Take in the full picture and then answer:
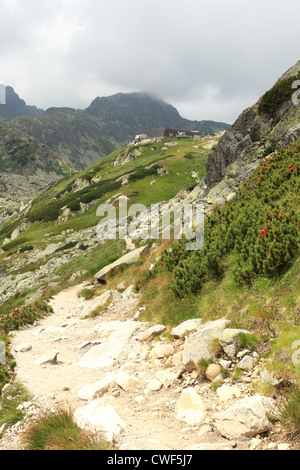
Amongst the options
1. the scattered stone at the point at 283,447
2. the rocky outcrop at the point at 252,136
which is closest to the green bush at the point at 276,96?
the rocky outcrop at the point at 252,136

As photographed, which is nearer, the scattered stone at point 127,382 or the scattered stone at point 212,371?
the scattered stone at point 212,371

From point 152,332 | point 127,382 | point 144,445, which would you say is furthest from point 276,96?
point 144,445

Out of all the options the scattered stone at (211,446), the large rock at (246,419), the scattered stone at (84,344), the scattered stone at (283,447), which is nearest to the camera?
the scattered stone at (283,447)

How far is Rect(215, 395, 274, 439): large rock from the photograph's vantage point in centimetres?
437

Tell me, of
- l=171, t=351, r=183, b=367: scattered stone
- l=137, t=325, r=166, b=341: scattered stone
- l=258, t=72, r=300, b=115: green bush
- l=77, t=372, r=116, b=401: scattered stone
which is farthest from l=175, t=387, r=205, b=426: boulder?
l=258, t=72, r=300, b=115: green bush

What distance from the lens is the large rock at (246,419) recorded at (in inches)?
172

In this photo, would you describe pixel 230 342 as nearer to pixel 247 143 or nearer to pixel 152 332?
pixel 152 332

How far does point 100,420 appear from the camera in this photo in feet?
18.0

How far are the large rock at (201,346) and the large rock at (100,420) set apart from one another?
206 centimetres

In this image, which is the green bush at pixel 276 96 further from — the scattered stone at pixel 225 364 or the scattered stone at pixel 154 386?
the scattered stone at pixel 154 386
